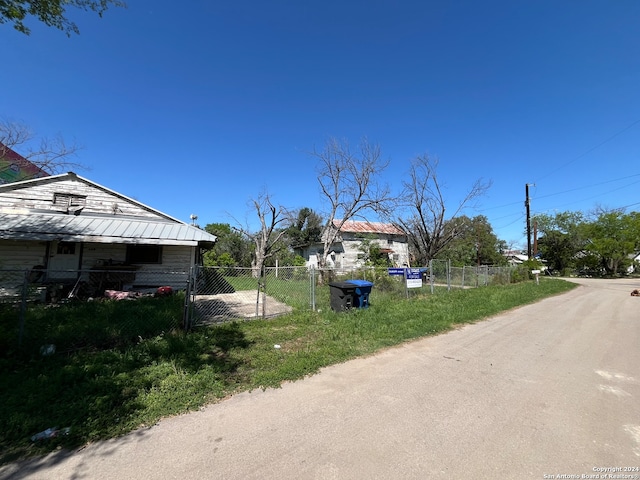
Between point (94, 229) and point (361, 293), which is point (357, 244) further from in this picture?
point (94, 229)

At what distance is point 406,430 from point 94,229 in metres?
12.4

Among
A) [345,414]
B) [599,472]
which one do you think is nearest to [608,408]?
[599,472]

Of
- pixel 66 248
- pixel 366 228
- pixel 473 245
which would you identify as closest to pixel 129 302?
pixel 66 248

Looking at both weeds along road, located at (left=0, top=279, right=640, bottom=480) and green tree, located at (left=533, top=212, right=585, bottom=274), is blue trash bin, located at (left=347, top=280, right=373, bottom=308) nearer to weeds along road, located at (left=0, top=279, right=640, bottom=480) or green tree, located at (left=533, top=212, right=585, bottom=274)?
weeds along road, located at (left=0, top=279, right=640, bottom=480)

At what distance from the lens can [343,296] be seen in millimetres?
8930

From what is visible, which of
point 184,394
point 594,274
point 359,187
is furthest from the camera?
point 594,274

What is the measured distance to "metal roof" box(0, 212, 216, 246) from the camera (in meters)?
10.0

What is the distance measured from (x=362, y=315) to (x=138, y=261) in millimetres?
10054

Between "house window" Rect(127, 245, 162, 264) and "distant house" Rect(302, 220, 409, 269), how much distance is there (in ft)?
57.8

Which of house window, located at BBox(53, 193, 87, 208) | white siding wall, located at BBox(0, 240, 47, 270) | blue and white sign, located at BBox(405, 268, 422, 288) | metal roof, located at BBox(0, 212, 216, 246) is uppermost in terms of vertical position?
house window, located at BBox(53, 193, 87, 208)

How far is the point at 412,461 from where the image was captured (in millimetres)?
2617

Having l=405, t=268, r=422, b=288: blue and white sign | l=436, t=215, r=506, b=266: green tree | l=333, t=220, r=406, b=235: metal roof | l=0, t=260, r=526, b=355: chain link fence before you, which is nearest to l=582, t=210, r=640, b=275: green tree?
l=436, t=215, r=506, b=266: green tree

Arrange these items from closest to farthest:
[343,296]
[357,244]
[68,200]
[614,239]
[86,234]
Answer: [343,296] < [86,234] < [68,200] < [357,244] < [614,239]

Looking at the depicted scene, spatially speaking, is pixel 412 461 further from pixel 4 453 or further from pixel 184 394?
pixel 4 453
